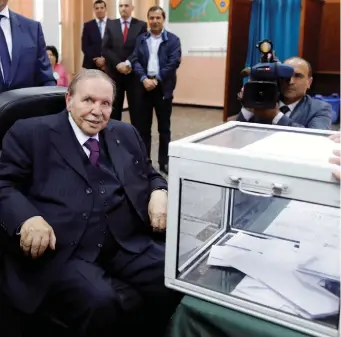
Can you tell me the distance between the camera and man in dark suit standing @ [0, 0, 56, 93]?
207 centimetres

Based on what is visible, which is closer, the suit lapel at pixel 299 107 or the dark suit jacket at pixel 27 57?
the suit lapel at pixel 299 107

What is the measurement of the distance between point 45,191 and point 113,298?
359 mm

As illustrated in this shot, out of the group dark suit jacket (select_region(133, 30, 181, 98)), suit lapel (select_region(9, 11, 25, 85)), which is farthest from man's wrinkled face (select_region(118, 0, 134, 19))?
suit lapel (select_region(9, 11, 25, 85))

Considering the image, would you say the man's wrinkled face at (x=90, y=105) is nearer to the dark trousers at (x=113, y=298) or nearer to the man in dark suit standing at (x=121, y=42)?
the dark trousers at (x=113, y=298)

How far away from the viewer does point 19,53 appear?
2096 mm

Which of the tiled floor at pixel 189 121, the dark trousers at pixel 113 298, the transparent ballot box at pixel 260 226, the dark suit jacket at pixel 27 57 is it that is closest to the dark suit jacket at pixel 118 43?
the tiled floor at pixel 189 121

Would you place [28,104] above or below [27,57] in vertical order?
below

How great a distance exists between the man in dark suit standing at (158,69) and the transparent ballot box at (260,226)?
2546 millimetres

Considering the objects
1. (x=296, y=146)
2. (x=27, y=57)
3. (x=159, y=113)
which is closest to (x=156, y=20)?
(x=159, y=113)

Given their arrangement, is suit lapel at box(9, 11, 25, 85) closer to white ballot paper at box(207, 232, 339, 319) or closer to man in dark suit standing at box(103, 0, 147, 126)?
white ballot paper at box(207, 232, 339, 319)

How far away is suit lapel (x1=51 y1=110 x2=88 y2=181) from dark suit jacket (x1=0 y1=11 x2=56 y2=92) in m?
0.69

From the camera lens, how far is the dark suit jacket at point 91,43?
15.5 feet

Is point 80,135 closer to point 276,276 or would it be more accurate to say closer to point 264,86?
point 264,86

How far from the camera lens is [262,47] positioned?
165 centimetres
